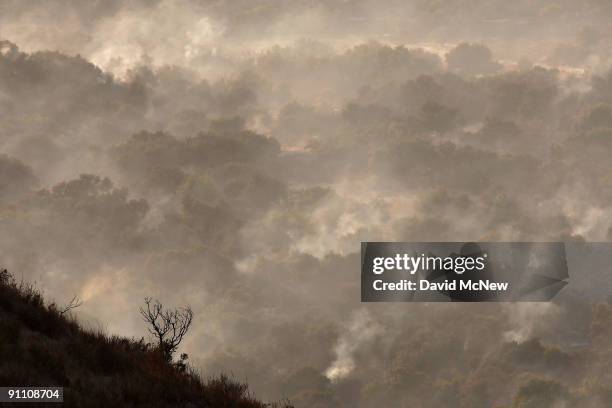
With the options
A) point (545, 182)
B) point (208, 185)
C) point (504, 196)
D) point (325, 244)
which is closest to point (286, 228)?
point (325, 244)

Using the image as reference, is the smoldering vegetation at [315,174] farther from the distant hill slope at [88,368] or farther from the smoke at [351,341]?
the distant hill slope at [88,368]

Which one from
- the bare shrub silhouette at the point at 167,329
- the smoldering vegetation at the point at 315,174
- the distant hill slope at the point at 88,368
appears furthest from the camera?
the smoldering vegetation at the point at 315,174

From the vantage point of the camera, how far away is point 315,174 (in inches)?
3039

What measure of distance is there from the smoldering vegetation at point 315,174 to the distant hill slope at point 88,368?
Result: 34.4m

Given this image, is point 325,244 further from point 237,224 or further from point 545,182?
point 545,182

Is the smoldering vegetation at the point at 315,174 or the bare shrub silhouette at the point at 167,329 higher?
the smoldering vegetation at the point at 315,174

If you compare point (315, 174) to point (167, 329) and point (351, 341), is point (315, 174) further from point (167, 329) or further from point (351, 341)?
point (167, 329)

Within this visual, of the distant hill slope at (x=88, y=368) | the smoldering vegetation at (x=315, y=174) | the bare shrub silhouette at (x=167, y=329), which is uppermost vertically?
the smoldering vegetation at (x=315, y=174)

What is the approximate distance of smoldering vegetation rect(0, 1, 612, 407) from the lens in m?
51.2

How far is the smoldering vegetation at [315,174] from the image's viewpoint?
51.2 meters

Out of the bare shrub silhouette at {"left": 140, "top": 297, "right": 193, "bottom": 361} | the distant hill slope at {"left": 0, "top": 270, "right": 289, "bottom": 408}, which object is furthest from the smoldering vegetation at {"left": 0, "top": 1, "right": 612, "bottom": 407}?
the distant hill slope at {"left": 0, "top": 270, "right": 289, "bottom": 408}

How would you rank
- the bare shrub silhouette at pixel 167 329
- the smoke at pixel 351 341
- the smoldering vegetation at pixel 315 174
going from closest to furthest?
the bare shrub silhouette at pixel 167 329, the smoke at pixel 351 341, the smoldering vegetation at pixel 315 174

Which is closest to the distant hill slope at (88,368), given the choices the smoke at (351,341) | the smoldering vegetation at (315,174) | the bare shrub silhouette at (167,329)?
the bare shrub silhouette at (167,329)

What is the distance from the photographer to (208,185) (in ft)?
235
